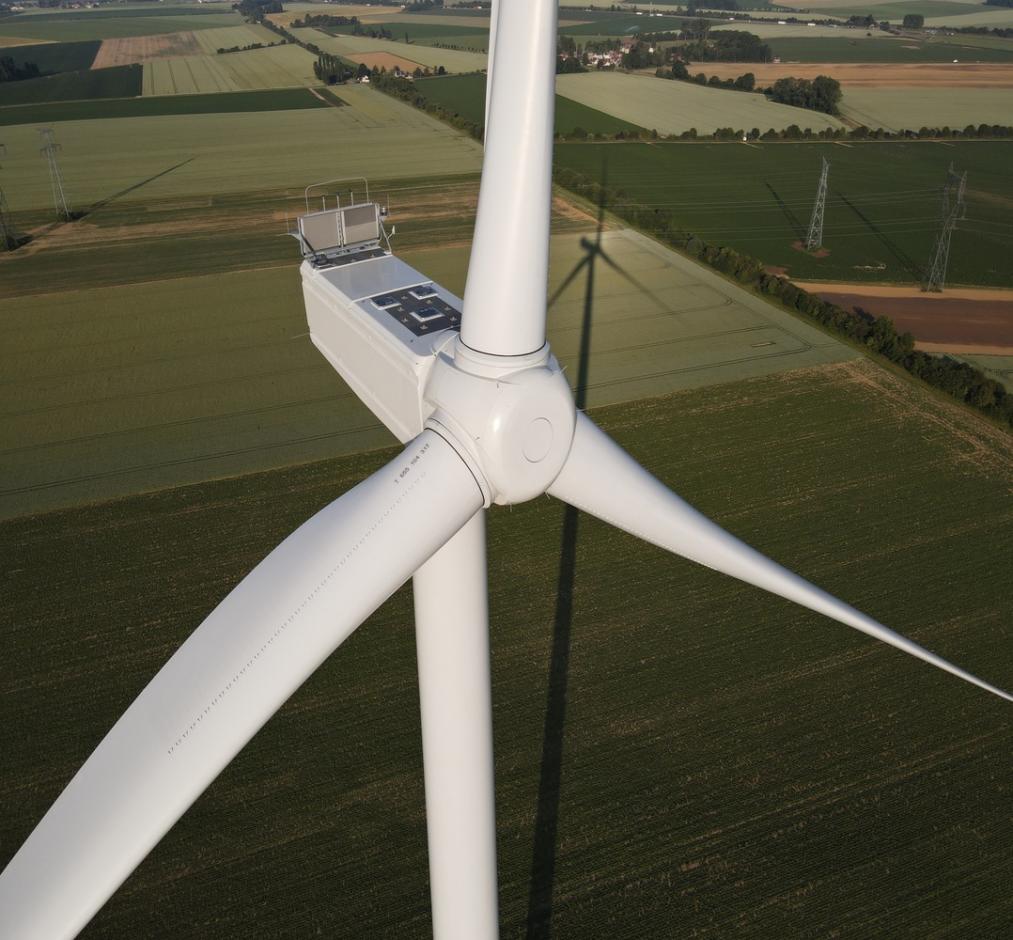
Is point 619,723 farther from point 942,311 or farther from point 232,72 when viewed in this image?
point 232,72


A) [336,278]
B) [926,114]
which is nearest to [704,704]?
[336,278]

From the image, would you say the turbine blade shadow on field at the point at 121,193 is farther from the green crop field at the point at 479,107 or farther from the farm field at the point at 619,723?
the farm field at the point at 619,723

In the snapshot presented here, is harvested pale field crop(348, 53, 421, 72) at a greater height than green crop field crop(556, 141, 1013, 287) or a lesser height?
greater

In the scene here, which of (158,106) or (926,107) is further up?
(926,107)

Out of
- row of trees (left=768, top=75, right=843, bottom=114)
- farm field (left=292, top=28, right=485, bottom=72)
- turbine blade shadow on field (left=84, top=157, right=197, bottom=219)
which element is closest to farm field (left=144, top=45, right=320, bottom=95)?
farm field (left=292, top=28, right=485, bottom=72)

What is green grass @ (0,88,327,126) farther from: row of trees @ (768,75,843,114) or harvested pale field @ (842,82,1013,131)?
harvested pale field @ (842,82,1013,131)

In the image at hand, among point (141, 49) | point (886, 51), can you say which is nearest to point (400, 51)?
point (141, 49)
